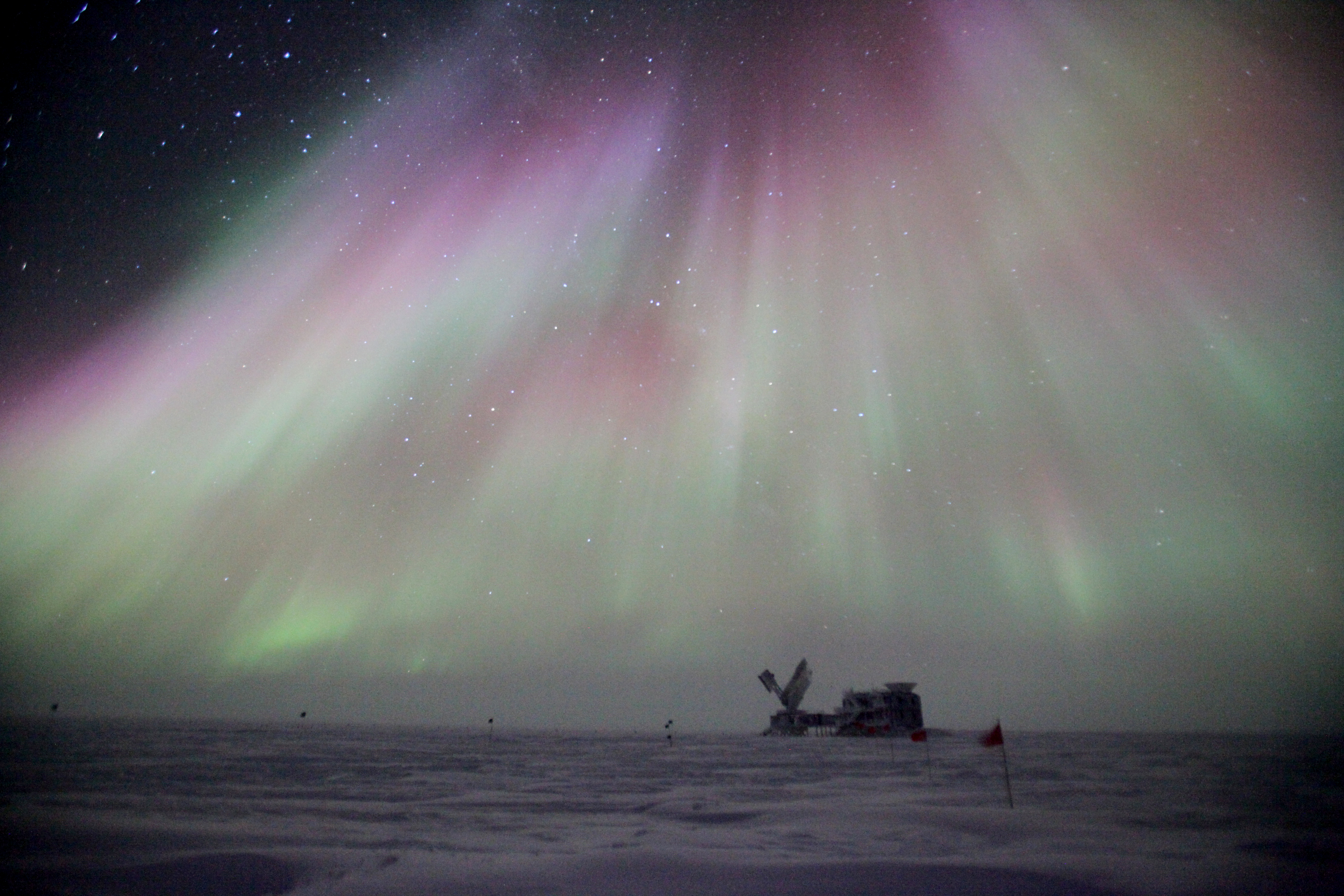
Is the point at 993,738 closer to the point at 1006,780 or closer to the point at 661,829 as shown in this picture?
the point at 1006,780

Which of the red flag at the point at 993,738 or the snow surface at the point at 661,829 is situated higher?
the red flag at the point at 993,738

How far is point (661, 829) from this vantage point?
48.5 feet

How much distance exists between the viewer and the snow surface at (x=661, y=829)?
409 inches

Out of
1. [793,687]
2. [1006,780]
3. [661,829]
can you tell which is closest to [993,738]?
[1006,780]

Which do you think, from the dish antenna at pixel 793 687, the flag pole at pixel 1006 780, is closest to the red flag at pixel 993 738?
the flag pole at pixel 1006 780

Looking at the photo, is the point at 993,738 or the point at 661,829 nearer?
the point at 661,829

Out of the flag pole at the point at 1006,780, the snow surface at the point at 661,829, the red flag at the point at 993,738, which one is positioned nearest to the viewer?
the snow surface at the point at 661,829

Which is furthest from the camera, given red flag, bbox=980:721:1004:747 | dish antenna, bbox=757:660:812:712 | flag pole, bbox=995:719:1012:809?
dish antenna, bbox=757:660:812:712

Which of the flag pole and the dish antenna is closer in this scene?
the flag pole

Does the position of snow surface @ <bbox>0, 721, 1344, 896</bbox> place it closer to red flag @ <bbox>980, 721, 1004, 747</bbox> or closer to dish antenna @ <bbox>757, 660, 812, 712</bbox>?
red flag @ <bbox>980, 721, 1004, 747</bbox>

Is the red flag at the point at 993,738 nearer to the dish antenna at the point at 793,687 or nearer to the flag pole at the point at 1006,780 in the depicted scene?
the flag pole at the point at 1006,780

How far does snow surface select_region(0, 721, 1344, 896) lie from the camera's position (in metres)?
10.4

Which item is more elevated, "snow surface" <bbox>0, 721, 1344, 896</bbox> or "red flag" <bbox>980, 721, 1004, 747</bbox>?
"red flag" <bbox>980, 721, 1004, 747</bbox>

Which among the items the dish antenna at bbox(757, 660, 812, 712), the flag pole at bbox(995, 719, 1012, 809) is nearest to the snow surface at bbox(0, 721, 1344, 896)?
the flag pole at bbox(995, 719, 1012, 809)
